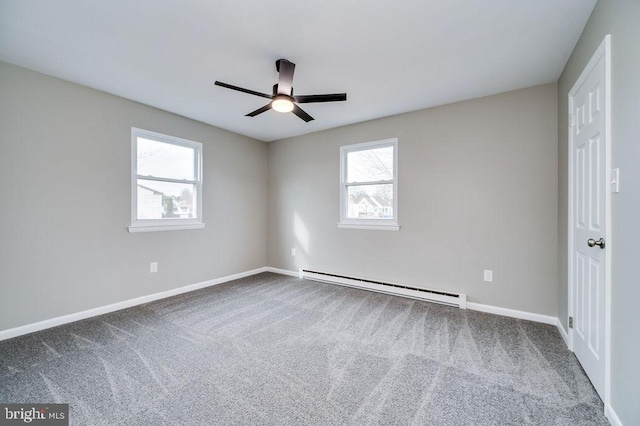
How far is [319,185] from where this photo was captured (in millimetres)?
A: 4445

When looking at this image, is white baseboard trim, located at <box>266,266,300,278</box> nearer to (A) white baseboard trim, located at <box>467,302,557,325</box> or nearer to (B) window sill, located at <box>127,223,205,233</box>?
(B) window sill, located at <box>127,223,205,233</box>

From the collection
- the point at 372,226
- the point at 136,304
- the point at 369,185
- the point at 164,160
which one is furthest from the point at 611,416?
the point at 164,160

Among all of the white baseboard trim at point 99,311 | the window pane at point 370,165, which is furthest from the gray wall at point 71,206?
the window pane at point 370,165

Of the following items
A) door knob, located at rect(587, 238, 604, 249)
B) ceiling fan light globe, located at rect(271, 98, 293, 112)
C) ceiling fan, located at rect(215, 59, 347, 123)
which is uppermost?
ceiling fan, located at rect(215, 59, 347, 123)

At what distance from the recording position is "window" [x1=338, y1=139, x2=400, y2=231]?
12.4 ft

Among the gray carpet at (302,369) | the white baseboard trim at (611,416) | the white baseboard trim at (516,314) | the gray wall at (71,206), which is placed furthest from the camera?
the white baseboard trim at (516,314)

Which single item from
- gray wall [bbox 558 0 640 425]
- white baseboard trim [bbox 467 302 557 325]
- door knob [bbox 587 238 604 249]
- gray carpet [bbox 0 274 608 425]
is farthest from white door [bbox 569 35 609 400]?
white baseboard trim [bbox 467 302 557 325]

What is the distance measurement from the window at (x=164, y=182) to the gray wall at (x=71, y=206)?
0.10 metres

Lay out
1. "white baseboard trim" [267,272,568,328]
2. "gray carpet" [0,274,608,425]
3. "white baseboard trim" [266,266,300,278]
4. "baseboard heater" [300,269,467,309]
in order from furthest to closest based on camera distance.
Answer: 1. "white baseboard trim" [266,266,300,278]
2. "baseboard heater" [300,269,467,309]
3. "white baseboard trim" [267,272,568,328]
4. "gray carpet" [0,274,608,425]

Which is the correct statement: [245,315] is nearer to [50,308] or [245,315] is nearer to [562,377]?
[50,308]

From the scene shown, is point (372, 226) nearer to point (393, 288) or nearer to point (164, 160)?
point (393, 288)

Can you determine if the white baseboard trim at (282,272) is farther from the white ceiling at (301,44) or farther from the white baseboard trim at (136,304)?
the white ceiling at (301,44)

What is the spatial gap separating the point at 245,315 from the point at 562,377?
9.23 ft

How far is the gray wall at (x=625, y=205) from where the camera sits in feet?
4.13
